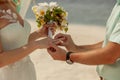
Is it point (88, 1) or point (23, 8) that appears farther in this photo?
point (88, 1)

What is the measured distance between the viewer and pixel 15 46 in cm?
243

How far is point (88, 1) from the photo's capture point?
A: 27.4 feet

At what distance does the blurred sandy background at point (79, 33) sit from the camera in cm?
457

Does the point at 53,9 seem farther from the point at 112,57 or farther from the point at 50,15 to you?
the point at 112,57

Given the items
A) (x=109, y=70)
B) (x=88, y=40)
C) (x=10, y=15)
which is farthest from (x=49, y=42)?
(x=88, y=40)

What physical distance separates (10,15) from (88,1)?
6110 mm

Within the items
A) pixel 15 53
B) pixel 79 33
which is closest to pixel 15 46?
pixel 15 53

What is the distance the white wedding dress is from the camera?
7.73 feet

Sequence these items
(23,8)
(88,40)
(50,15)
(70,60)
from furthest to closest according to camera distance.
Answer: (88,40) < (23,8) < (50,15) < (70,60)

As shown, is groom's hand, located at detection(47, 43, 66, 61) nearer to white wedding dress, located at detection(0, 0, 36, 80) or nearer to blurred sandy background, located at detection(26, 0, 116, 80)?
white wedding dress, located at detection(0, 0, 36, 80)

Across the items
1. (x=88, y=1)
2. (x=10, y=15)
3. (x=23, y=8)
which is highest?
(x=10, y=15)

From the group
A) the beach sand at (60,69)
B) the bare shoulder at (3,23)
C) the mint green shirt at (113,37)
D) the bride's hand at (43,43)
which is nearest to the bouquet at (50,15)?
the bride's hand at (43,43)

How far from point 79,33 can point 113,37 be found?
14.3 feet

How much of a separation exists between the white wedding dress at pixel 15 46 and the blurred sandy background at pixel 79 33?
1967mm
